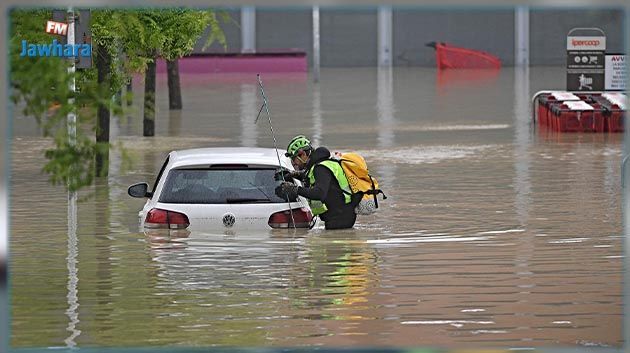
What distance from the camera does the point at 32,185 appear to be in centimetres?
2394

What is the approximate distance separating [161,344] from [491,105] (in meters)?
33.0

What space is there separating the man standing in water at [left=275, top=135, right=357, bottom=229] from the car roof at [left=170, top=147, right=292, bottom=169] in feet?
0.56

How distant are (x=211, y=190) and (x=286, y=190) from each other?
0.89 metres

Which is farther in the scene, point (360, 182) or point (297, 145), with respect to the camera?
point (360, 182)

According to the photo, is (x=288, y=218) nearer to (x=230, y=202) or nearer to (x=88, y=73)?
(x=230, y=202)

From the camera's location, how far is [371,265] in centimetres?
1544

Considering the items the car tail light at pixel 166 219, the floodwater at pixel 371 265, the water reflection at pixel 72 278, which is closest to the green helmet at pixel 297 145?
the floodwater at pixel 371 265

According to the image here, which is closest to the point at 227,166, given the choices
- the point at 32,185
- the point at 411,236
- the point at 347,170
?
the point at 347,170

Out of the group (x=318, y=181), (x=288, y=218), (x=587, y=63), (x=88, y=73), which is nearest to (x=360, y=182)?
(x=318, y=181)

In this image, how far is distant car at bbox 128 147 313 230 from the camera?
51.2 ft

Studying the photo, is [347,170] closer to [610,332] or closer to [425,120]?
[610,332]

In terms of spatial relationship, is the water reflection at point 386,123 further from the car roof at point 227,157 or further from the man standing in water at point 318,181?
the car roof at point 227,157

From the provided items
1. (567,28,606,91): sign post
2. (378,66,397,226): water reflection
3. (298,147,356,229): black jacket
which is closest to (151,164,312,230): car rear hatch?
(298,147,356,229): black jacket

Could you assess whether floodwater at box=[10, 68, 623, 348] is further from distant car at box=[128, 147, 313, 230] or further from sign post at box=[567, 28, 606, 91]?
sign post at box=[567, 28, 606, 91]
